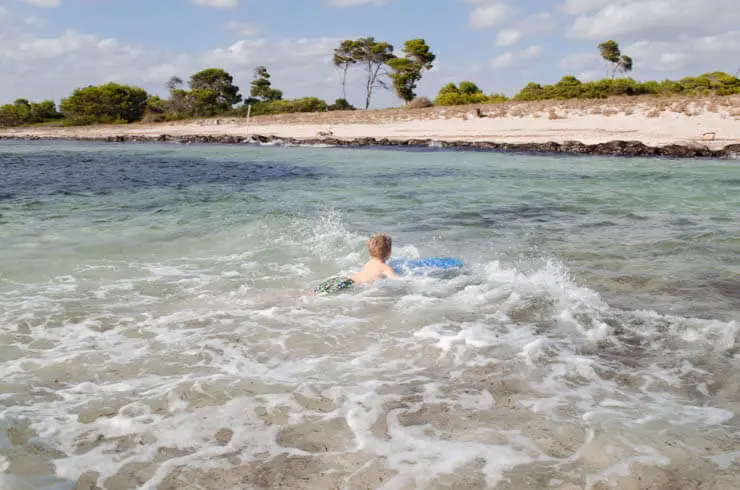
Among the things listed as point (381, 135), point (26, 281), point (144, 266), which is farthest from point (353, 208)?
point (381, 135)

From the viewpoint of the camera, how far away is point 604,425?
3.64m

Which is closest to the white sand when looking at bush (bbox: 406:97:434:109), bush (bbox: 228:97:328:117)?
bush (bbox: 406:97:434:109)

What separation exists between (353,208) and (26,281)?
7.19m

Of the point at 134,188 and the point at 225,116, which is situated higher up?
the point at 225,116

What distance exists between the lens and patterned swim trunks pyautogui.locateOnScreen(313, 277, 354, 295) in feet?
21.3

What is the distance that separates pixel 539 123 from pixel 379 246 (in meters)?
30.6

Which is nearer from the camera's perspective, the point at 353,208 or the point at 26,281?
the point at 26,281

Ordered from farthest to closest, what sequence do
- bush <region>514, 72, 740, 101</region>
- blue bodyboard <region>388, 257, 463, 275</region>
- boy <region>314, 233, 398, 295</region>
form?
bush <region>514, 72, 740, 101</region> < blue bodyboard <region>388, 257, 463, 275</region> < boy <region>314, 233, 398, 295</region>

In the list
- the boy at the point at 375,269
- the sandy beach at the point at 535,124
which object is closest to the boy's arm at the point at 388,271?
the boy at the point at 375,269

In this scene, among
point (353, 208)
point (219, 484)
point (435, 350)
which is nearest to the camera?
point (219, 484)

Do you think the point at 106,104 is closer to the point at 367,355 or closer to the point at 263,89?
the point at 263,89

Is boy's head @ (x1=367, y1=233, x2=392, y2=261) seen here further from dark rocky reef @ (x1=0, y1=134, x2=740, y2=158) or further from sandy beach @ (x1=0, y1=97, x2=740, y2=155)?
sandy beach @ (x1=0, y1=97, x2=740, y2=155)

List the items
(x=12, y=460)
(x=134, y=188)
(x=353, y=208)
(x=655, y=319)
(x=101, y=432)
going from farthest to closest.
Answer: (x=134, y=188), (x=353, y=208), (x=655, y=319), (x=101, y=432), (x=12, y=460)

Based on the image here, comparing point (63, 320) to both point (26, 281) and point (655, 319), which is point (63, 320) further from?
point (655, 319)
